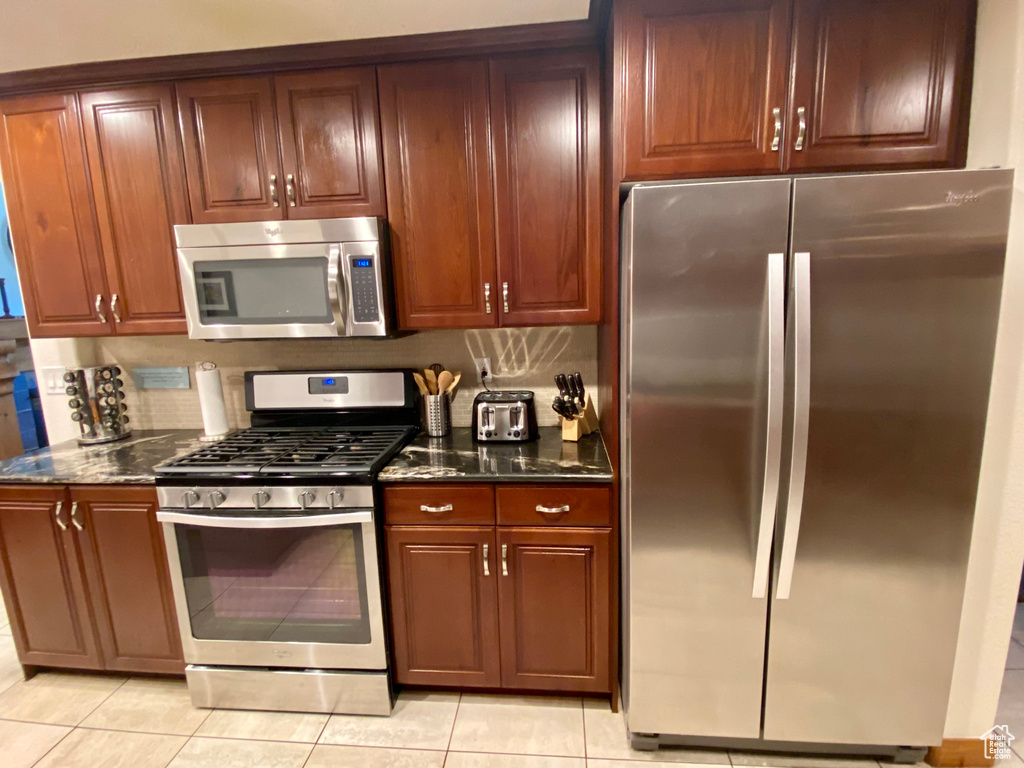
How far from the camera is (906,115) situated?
54.7 inches

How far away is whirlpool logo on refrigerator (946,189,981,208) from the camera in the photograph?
1249 millimetres

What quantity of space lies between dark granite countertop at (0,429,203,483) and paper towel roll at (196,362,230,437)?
9cm

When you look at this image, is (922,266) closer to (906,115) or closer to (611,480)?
(906,115)

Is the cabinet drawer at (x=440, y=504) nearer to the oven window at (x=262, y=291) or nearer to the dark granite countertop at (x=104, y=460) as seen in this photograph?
the oven window at (x=262, y=291)

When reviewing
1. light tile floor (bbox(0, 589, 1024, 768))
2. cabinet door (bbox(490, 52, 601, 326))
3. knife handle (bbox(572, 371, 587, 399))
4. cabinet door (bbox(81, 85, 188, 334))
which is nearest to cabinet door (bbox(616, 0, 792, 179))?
cabinet door (bbox(490, 52, 601, 326))

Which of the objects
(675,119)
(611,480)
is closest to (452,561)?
(611,480)

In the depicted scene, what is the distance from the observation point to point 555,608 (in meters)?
1.70

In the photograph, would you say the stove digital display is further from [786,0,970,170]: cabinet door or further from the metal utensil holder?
[786,0,970,170]: cabinet door

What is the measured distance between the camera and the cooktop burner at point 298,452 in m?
1.68

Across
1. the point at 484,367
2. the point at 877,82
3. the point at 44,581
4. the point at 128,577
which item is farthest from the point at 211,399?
the point at 877,82

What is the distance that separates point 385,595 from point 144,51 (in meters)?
2.13

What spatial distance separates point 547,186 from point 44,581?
96.2 inches

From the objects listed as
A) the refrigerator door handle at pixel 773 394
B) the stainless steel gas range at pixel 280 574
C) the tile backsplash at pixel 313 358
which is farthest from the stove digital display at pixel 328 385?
the refrigerator door handle at pixel 773 394

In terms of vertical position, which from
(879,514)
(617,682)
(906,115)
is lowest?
(617,682)
